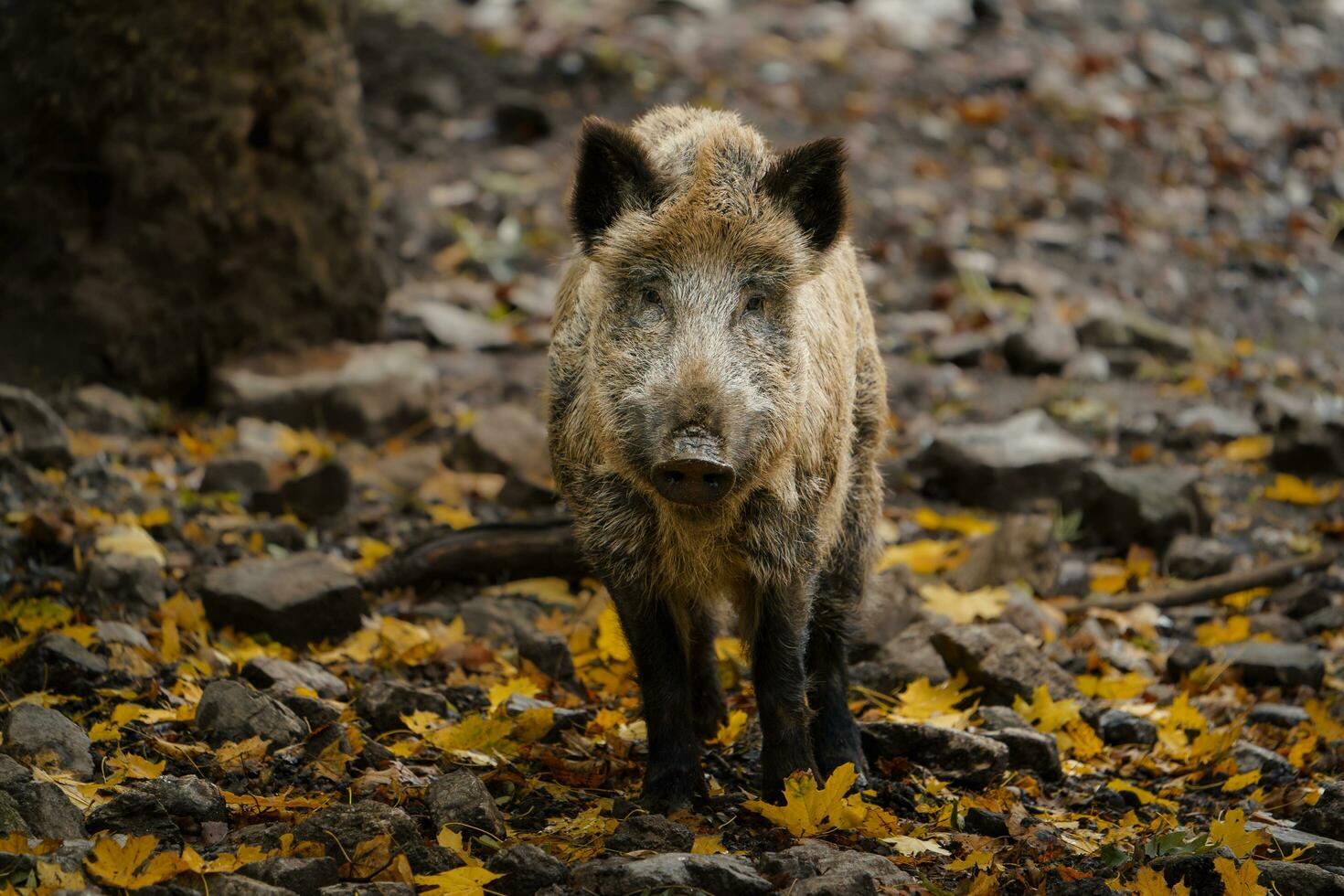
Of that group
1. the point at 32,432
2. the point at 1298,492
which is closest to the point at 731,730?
the point at 32,432

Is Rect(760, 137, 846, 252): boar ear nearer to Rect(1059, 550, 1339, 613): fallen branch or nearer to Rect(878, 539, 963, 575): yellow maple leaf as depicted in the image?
Rect(878, 539, 963, 575): yellow maple leaf

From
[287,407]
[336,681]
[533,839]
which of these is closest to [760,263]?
[533,839]

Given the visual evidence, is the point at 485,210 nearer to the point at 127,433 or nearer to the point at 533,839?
the point at 127,433

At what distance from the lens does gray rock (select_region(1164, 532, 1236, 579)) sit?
7.37m

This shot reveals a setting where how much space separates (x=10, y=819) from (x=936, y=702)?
3.45 metres

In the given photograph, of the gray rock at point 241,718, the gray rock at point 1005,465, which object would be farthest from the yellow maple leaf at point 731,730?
the gray rock at point 1005,465

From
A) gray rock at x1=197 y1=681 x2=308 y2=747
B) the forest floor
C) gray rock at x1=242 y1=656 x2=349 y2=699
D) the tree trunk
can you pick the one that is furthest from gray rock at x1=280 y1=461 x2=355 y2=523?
gray rock at x1=197 y1=681 x2=308 y2=747

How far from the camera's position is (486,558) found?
687 centimetres

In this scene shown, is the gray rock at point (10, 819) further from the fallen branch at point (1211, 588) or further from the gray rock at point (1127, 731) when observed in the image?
the fallen branch at point (1211, 588)

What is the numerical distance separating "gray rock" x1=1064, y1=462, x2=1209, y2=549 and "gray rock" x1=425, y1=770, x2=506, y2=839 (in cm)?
449

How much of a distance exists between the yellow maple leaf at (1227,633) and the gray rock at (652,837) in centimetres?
333

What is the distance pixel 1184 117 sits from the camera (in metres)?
14.0

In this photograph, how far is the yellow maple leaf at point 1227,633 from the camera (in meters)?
6.63

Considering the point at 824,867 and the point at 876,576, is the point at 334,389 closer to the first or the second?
the point at 876,576
